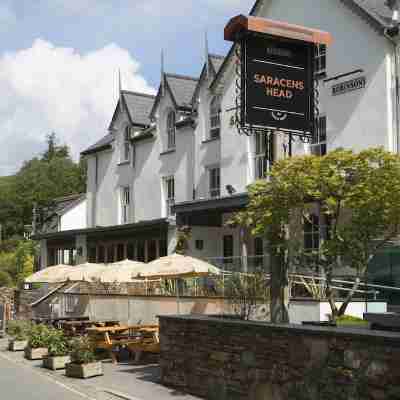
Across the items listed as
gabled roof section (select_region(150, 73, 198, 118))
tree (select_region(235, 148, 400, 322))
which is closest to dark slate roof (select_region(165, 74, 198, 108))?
gabled roof section (select_region(150, 73, 198, 118))

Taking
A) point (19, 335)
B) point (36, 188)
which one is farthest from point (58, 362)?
point (36, 188)

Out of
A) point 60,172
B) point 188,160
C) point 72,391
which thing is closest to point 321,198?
point 72,391

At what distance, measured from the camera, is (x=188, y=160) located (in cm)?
2944

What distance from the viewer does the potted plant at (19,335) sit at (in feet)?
66.5

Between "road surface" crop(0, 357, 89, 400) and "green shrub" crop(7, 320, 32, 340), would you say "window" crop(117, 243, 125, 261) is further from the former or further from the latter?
"road surface" crop(0, 357, 89, 400)

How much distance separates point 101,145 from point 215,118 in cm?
1051

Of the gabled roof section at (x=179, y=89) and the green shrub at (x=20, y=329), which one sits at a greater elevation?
the gabled roof section at (x=179, y=89)

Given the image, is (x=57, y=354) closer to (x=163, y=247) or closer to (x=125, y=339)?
(x=125, y=339)

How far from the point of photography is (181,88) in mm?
31688

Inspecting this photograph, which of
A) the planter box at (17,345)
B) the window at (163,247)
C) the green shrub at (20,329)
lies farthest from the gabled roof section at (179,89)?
the planter box at (17,345)

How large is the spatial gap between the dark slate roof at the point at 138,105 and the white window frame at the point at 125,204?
3455mm

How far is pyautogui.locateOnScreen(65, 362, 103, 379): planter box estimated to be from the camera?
14188mm

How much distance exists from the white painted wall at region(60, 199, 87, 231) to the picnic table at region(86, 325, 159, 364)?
934 inches

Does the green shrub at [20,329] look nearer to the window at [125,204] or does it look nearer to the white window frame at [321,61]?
the white window frame at [321,61]
